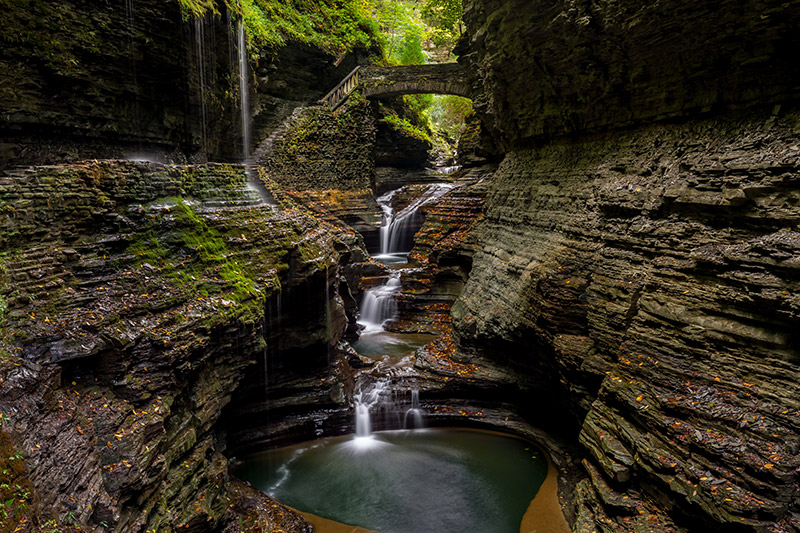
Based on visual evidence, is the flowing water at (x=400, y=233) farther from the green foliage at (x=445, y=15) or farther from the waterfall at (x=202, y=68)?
the green foliage at (x=445, y=15)

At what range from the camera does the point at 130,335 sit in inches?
223

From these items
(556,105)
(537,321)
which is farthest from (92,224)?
(556,105)

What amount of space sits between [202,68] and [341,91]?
1157 centimetres

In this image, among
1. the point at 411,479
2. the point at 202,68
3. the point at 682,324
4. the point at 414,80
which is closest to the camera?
the point at 682,324

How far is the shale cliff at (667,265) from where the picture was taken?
16.0 ft

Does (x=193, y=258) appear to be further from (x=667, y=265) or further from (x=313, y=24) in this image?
(x=313, y=24)

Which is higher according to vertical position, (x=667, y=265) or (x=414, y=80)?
(x=414, y=80)

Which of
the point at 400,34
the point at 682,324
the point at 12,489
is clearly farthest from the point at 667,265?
the point at 400,34

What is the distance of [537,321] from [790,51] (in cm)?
570

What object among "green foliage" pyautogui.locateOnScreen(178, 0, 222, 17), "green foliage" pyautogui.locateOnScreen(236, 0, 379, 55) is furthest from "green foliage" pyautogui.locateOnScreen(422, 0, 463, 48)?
"green foliage" pyautogui.locateOnScreen(178, 0, 222, 17)

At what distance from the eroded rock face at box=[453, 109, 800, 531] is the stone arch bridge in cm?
1373

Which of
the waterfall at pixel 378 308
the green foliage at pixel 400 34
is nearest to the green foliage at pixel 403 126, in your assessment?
the green foliage at pixel 400 34

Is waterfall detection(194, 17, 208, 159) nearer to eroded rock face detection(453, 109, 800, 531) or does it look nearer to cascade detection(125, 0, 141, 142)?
cascade detection(125, 0, 141, 142)

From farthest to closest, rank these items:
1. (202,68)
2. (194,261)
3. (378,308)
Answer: (378,308)
(202,68)
(194,261)
